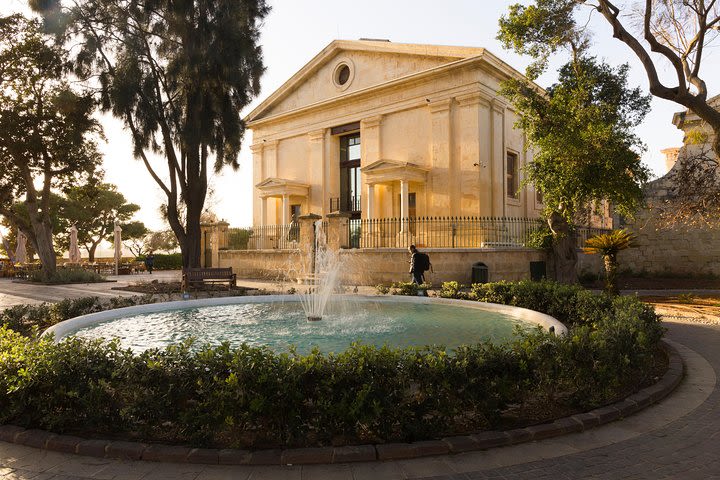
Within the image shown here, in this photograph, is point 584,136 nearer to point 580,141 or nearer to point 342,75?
point 580,141

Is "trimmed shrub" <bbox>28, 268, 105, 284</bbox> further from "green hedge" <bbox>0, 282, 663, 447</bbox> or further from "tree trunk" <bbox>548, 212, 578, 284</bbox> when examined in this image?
"tree trunk" <bbox>548, 212, 578, 284</bbox>

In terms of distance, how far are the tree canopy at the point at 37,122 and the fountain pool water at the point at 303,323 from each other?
1190 centimetres

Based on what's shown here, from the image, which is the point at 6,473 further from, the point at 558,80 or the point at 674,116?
the point at 674,116

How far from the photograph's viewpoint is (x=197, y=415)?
3.34 metres

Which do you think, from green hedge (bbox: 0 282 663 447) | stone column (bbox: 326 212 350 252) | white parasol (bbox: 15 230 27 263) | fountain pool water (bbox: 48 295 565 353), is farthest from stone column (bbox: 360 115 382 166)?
white parasol (bbox: 15 230 27 263)

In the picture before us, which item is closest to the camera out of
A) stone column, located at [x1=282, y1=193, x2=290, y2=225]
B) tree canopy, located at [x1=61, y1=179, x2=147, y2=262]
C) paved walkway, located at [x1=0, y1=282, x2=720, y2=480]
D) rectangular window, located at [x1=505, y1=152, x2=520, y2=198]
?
paved walkway, located at [x1=0, y1=282, x2=720, y2=480]

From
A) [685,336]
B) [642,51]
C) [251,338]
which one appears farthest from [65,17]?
[685,336]

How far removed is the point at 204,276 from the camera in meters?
14.7

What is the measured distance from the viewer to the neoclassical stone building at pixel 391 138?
66.9 feet

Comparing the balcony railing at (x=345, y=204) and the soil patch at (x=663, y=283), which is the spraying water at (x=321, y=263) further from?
the soil patch at (x=663, y=283)

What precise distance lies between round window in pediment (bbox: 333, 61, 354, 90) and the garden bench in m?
14.5

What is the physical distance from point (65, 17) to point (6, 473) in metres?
17.9

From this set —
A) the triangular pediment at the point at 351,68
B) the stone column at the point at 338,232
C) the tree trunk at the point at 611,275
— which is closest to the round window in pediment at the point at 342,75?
the triangular pediment at the point at 351,68

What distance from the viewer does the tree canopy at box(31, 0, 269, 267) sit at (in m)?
15.8
